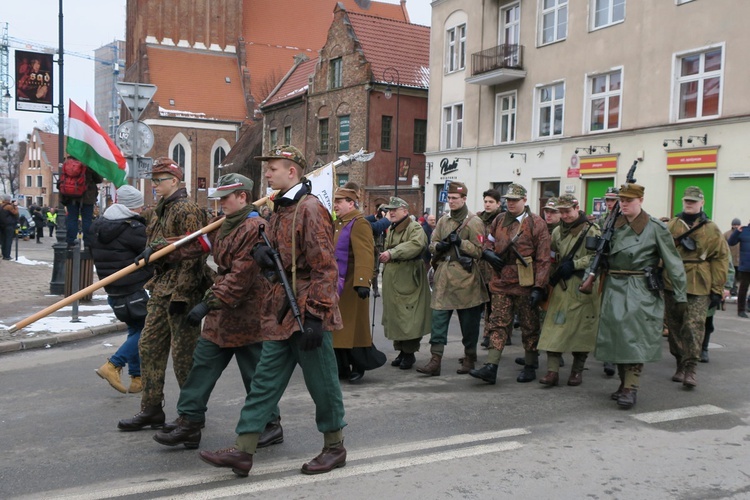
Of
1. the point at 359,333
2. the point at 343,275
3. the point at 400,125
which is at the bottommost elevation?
the point at 359,333

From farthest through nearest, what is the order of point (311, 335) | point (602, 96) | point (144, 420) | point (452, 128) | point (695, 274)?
1. point (452, 128)
2. point (602, 96)
3. point (695, 274)
4. point (144, 420)
5. point (311, 335)

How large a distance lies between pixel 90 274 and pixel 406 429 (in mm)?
8499

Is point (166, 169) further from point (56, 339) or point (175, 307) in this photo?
point (56, 339)

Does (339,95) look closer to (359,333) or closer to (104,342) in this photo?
(104,342)

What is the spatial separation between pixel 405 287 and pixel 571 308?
5.76ft

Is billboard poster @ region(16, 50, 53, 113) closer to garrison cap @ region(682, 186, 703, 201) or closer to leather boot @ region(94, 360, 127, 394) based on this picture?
leather boot @ region(94, 360, 127, 394)

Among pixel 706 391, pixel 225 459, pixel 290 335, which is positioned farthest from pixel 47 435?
pixel 706 391

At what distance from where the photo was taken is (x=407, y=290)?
775 cm

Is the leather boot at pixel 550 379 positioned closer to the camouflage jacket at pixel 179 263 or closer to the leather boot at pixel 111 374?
the camouflage jacket at pixel 179 263

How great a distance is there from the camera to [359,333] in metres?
6.97

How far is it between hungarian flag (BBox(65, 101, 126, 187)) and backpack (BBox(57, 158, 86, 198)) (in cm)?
159

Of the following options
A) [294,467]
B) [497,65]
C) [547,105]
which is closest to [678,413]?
[294,467]

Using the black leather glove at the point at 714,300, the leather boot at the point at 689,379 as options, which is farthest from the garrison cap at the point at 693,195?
the leather boot at the point at 689,379

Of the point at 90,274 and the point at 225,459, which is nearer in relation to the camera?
the point at 225,459
